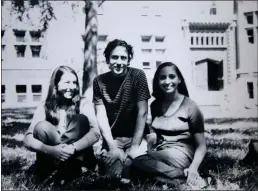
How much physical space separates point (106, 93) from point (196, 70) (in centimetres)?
78

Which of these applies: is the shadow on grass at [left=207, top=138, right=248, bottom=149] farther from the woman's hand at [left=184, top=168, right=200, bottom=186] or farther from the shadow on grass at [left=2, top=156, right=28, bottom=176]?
the shadow on grass at [left=2, top=156, right=28, bottom=176]

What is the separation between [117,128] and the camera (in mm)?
2646

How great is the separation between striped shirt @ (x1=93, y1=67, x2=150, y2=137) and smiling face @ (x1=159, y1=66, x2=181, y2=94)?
0.43 feet

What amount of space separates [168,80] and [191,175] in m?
0.75

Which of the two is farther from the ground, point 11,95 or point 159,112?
point 11,95

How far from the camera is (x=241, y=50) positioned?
9.47 ft

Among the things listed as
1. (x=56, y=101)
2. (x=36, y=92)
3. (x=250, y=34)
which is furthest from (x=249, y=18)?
(x=36, y=92)

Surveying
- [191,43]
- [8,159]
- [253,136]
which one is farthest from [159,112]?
Result: [8,159]

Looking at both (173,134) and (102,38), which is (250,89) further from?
(102,38)

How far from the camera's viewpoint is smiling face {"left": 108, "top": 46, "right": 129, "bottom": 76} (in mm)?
2674

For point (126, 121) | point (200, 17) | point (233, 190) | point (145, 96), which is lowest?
point (233, 190)

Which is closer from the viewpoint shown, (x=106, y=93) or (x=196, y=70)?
(x=106, y=93)

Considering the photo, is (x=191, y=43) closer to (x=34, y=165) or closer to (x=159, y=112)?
(x=159, y=112)

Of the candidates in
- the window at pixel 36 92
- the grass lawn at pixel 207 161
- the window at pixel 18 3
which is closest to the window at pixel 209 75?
the grass lawn at pixel 207 161
